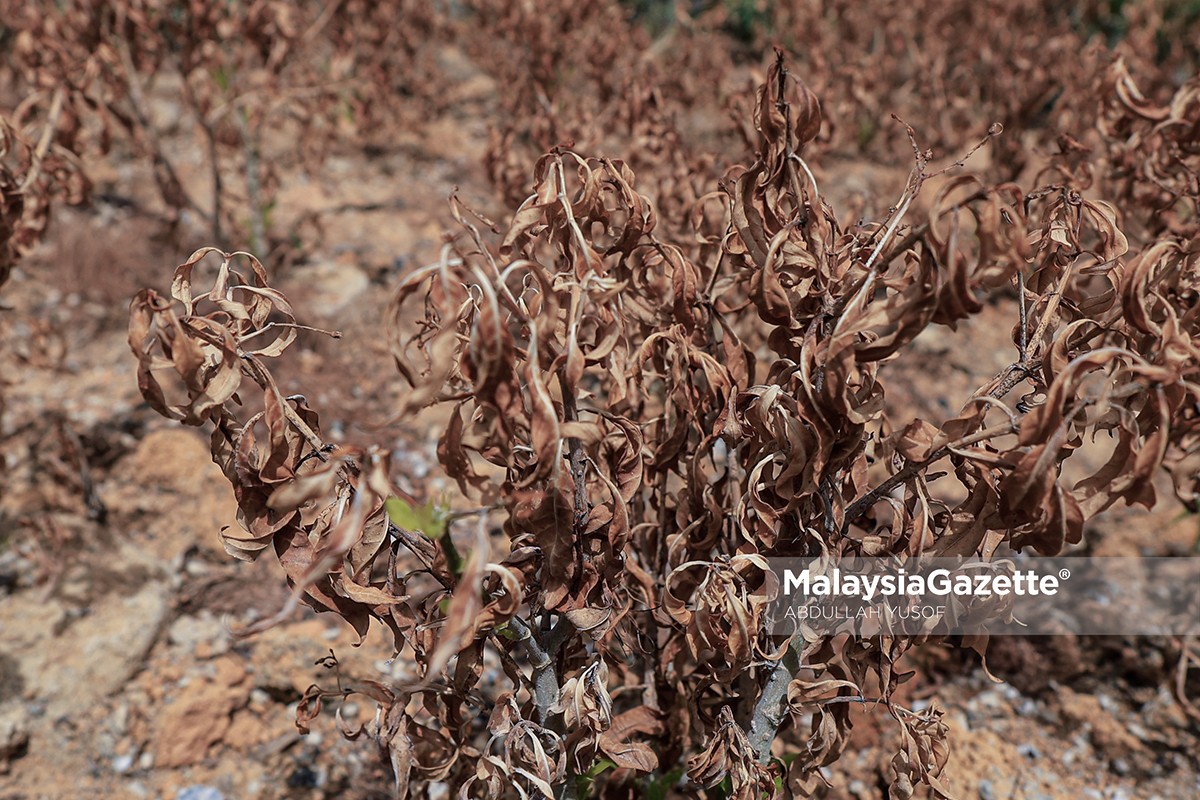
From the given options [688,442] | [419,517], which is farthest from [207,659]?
[419,517]

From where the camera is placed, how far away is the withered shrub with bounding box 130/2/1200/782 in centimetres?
94

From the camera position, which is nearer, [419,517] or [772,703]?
[419,517]

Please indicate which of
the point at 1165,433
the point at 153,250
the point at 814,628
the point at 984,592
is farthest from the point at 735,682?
the point at 153,250

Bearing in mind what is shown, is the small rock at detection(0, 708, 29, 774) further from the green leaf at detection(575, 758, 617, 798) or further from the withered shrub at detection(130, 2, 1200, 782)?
the green leaf at detection(575, 758, 617, 798)

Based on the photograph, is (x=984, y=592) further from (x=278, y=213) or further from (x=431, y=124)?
(x=431, y=124)

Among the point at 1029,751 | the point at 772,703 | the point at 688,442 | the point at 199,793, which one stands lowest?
the point at 199,793

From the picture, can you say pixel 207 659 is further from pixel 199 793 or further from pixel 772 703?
pixel 772 703

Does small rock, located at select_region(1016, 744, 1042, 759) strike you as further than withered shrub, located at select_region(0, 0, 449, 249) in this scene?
No

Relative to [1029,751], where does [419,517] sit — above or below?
below

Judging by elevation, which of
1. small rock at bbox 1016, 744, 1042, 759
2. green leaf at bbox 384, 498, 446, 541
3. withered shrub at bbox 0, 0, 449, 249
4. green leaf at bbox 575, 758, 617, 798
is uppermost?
withered shrub at bbox 0, 0, 449, 249

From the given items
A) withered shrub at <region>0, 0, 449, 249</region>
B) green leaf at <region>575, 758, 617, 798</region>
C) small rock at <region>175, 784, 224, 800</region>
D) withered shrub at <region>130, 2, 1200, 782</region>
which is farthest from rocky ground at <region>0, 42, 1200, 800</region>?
withered shrub at <region>0, 0, 449, 249</region>

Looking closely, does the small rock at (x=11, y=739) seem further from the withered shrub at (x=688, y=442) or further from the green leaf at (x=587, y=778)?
the green leaf at (x=587, y=778)

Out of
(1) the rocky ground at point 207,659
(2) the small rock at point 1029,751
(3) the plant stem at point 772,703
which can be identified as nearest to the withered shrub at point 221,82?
(1) the rocky ground at point 207,659

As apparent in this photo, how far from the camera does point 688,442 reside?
1514mm
